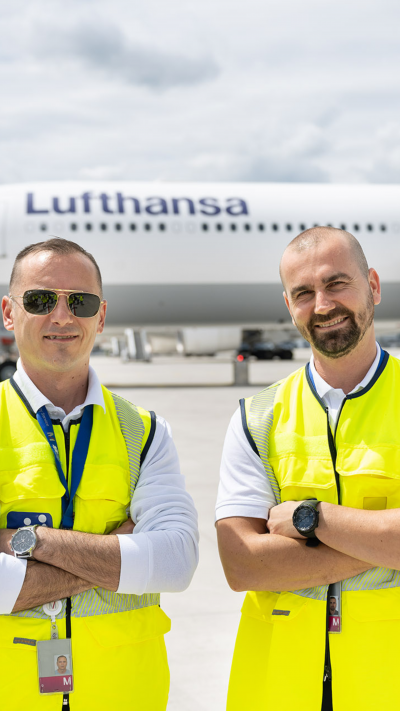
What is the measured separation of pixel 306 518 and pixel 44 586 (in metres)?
0.76

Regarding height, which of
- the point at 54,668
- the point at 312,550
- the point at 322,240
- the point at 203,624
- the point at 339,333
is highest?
the point at 322,240

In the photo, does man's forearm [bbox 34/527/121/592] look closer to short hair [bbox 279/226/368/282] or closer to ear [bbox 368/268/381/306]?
short hair [bbox 279/226/368/282]

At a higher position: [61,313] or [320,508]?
[61,313]

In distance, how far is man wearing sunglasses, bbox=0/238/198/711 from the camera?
1933 mm

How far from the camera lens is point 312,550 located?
6.80ft

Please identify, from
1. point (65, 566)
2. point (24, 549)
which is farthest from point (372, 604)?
point (24, 549)

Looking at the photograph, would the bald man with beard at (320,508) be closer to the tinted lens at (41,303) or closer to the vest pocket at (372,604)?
the vest pocket at (372,604)

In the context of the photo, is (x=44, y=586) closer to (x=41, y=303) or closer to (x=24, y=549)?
(x=24, y=549)

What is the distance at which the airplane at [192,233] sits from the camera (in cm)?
1562

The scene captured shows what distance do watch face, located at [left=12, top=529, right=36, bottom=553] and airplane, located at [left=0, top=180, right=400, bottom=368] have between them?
547 inches

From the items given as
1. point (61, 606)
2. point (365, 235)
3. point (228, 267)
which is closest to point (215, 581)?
point (61, 606)

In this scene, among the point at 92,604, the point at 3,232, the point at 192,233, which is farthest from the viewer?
the point at 192,233

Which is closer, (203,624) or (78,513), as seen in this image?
(78,513)

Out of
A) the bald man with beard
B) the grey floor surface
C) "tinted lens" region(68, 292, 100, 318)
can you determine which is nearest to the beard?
the bald man with beard
